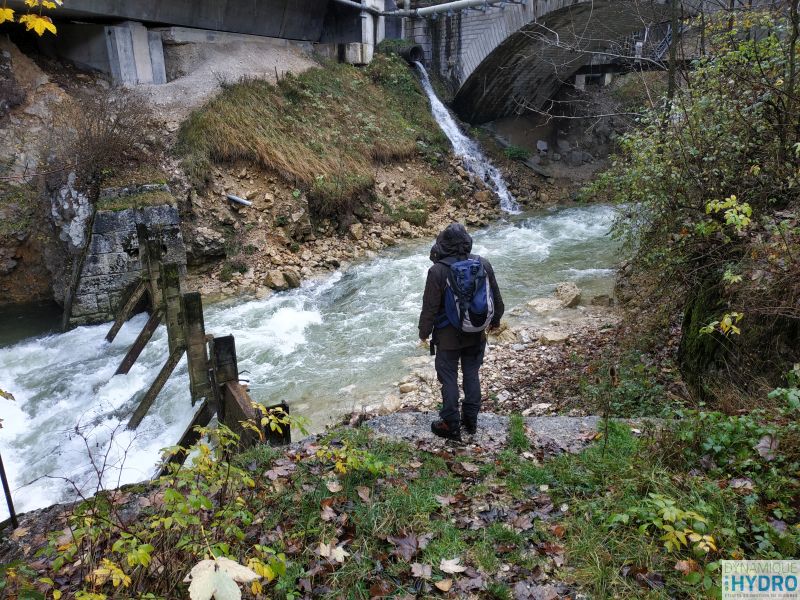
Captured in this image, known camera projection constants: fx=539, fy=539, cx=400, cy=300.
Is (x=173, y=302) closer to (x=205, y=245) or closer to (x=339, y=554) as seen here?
(x=205, y=245)

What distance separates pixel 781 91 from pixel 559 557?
4.05 m

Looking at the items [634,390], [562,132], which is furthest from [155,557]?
[562,132]

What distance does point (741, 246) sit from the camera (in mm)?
4438

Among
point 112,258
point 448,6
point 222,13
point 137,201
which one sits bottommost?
point 112,258

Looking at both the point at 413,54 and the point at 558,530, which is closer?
the point at 558,530

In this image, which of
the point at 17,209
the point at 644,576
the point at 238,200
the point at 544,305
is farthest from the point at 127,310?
the point at 644,576

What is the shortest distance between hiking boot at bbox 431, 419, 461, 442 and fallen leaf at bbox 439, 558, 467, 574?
148 cm

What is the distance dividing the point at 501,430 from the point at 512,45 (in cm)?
1440

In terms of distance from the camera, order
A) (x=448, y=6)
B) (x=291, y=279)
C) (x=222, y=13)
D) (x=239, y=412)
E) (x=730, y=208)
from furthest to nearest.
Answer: (x=448, y=6)
(x=222, y=13)
(x=291, y=279)
(x=239, y=412)
(x=730, y=208)

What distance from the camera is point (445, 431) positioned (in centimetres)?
423

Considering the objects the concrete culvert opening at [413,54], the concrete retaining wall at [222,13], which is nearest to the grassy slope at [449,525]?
the concrete retaining wall at [222,13]

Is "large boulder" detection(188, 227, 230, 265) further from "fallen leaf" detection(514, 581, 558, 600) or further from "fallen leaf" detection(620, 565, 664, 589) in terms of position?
"fallen leaf" detection(620, 565, 664, 589)

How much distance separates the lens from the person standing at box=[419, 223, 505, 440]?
385 centimetres

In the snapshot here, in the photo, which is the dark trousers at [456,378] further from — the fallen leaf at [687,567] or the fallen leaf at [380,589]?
the fallen leaf at [687,567]
